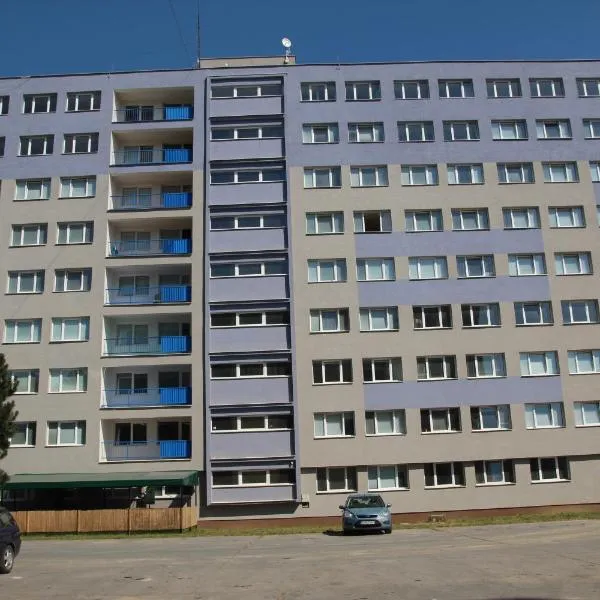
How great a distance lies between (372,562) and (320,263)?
78.3 ft

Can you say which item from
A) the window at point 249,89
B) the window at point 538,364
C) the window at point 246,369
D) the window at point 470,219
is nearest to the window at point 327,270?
the window at point 246,369

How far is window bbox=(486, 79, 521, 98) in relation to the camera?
45.1 meters

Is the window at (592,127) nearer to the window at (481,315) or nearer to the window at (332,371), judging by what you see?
the window at (481,315)

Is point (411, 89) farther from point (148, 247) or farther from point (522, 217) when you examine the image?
point (148, 247)

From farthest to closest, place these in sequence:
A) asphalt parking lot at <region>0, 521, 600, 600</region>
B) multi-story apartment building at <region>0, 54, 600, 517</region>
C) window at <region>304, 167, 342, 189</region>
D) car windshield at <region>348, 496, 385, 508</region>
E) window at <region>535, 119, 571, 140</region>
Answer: window at <region>535, 119, 571, 140</region>, window at <region>304, 167, 342, 189</region>, multi-story apartment building at <region>0, 54, 600, 517</region>, car windshield at <region>348, 496, 385, 508</region>, asphalt parking lot at <region>0, 521, 600, 600</region>

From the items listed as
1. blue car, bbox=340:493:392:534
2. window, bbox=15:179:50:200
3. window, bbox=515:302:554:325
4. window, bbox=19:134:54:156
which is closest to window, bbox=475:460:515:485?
window, bbox=515:302:554:325

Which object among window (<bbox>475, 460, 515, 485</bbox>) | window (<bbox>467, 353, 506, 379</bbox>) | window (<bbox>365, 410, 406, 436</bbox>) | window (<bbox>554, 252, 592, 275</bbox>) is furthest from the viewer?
window (<bbox>554, 252, 592, 275</bbox>)

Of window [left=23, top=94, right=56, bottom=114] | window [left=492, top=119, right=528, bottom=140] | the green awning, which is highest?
window [left=23, top=94, right=56, bottom=114]

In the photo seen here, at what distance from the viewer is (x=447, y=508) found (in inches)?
1487

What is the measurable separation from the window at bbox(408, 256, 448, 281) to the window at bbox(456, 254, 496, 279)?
97 cm

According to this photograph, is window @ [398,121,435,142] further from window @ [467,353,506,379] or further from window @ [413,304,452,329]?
window @ [467,353,506,379]

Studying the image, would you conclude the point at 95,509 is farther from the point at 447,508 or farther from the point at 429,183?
the point at 429,183

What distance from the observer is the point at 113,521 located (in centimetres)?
3444

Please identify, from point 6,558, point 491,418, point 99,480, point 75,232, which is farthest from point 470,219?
point 6,558
